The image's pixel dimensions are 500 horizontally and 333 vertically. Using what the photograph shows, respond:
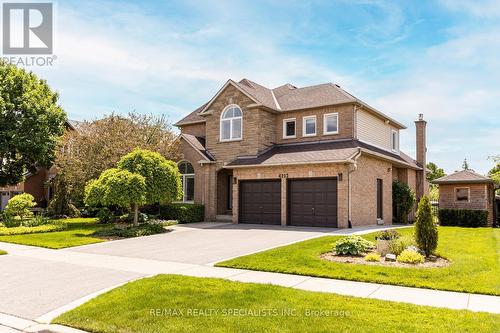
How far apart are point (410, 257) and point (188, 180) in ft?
58.5

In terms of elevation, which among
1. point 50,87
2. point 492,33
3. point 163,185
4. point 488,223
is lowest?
point 488,223

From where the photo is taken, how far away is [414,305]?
6719mm

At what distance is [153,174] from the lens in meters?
20.4

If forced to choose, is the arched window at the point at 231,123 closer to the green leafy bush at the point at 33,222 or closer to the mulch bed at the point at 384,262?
the green leafy bush at the point at 33,222

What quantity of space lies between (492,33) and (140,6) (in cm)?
1041

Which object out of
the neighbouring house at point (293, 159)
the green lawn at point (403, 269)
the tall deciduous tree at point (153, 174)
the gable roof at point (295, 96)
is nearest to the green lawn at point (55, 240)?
the tall deciduous tree at point (153, 174)

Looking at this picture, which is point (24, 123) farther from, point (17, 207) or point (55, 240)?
point (55, 240)

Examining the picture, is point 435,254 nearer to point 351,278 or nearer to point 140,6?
point 351,278

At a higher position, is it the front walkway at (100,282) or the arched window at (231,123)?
the arched window at (231,123)

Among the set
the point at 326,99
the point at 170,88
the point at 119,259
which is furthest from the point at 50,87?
the point at 119,259

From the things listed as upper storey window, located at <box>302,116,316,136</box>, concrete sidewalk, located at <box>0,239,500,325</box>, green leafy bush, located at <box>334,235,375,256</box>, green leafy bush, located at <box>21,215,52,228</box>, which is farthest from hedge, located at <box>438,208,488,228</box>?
green leafy bush, located at <box>21,215,52,228</box>

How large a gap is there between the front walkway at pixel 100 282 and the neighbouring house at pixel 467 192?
21.3 metres

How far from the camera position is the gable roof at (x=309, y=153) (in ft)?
65.9

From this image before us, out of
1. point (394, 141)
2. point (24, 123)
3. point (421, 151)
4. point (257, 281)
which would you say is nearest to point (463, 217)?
point (421, 151)
